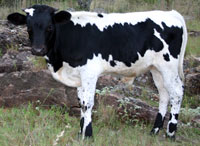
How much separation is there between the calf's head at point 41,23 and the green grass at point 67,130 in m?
1.12

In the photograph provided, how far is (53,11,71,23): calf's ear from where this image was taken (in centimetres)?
460

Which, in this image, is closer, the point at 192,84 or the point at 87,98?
the point at 87,98

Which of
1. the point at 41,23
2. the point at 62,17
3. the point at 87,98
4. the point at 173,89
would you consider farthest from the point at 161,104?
the point at 41,23

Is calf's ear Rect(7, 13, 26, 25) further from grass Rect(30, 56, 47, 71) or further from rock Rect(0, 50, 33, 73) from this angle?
rock Rect(0, 50, 33, 73)

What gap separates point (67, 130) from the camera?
206 inches

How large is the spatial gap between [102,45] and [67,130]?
56.6 inches

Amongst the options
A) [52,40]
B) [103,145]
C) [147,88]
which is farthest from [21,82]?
[147,88]

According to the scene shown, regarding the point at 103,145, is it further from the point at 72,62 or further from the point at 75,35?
the point at 75,35

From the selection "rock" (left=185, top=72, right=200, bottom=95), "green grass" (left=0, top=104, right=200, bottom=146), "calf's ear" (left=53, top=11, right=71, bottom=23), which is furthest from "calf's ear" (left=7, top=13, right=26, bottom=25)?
Answer: "rock" (left=185, top=72, right=200, bottom=95)

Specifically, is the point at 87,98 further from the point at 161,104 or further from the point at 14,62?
the point at 14,62

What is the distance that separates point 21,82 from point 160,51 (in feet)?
9.05

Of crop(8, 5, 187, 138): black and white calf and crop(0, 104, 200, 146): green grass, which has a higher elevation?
crop(8, 5, 187, 138): black and white calf

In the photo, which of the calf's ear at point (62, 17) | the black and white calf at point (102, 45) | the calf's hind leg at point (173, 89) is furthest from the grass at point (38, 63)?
the calf's hind leg at point (173, 89)

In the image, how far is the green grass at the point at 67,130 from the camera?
15.0ft
